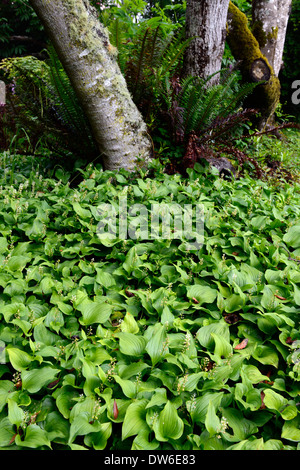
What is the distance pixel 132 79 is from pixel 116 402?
3349 millimetres

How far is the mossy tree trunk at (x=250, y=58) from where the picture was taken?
612cm

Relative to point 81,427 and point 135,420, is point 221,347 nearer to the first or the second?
point 135,420

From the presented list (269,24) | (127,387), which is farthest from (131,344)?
(269,24)

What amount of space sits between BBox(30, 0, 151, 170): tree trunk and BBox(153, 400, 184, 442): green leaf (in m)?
2.66

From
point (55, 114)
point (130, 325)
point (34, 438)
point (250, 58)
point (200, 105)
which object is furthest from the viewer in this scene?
point (250, 58)

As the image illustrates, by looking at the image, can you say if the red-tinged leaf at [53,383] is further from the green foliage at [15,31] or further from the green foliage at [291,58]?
the green foliage at [15,31]

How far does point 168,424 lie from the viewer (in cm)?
145

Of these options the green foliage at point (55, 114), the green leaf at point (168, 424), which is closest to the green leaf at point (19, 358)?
the green leaf at point (168, 424)

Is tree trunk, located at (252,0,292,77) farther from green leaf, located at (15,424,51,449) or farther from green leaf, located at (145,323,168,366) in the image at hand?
green leaf, located at (15,424,51,449)

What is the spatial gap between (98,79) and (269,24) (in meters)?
5.57

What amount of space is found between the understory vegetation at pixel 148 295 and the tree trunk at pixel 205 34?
1.32 feet

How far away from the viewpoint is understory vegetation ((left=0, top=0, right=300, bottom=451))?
4.97 ft

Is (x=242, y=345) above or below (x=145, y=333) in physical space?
below

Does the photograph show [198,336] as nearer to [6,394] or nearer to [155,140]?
[6,394]
